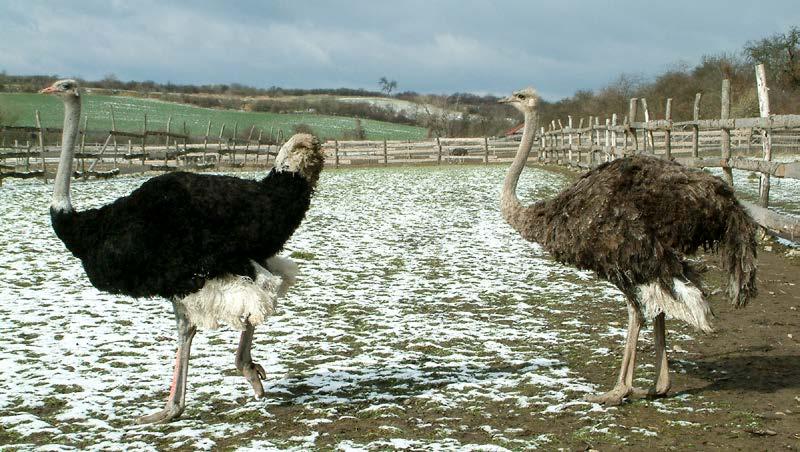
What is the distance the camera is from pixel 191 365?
4.89m

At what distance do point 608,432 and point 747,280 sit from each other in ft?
3.76

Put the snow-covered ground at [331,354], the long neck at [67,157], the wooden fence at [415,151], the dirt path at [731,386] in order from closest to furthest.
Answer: the dirt path at [731,386] < the snow-covered ground at [331,354] < the long neck at [67,157] < the wooden fence at [415,151]

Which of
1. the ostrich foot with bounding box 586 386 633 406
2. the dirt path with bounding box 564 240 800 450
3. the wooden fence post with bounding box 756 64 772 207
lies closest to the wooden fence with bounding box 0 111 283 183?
the wooden fence post with bounding box 756 64 772 207

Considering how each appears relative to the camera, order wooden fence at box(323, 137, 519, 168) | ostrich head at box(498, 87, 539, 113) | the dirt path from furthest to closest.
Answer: wooden fence at box(323, 137, 519, 168) → ostrich head at box(498, 87, 539, 113) → the dirt path

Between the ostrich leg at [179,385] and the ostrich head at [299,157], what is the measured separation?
0.99 m

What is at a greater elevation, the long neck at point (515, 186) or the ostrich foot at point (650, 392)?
the long neck at point (515, 186)

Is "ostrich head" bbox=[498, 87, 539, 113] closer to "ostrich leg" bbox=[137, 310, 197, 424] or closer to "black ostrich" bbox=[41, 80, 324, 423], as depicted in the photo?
"black ostrich" bbox=[41, 80, 324, 423]

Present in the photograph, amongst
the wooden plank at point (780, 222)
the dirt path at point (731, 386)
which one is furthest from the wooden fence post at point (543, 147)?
the dirt path at point (731, 386)

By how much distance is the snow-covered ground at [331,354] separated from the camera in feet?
12.5

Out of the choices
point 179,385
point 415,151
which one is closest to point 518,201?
point 179,385

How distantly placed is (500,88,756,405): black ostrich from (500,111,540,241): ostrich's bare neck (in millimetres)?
277

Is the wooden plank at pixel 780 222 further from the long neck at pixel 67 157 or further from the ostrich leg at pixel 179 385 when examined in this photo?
the long neck at pixel 67 157

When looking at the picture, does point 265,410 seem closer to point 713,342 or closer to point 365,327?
point 365,327

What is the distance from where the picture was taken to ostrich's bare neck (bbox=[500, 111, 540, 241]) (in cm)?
451
